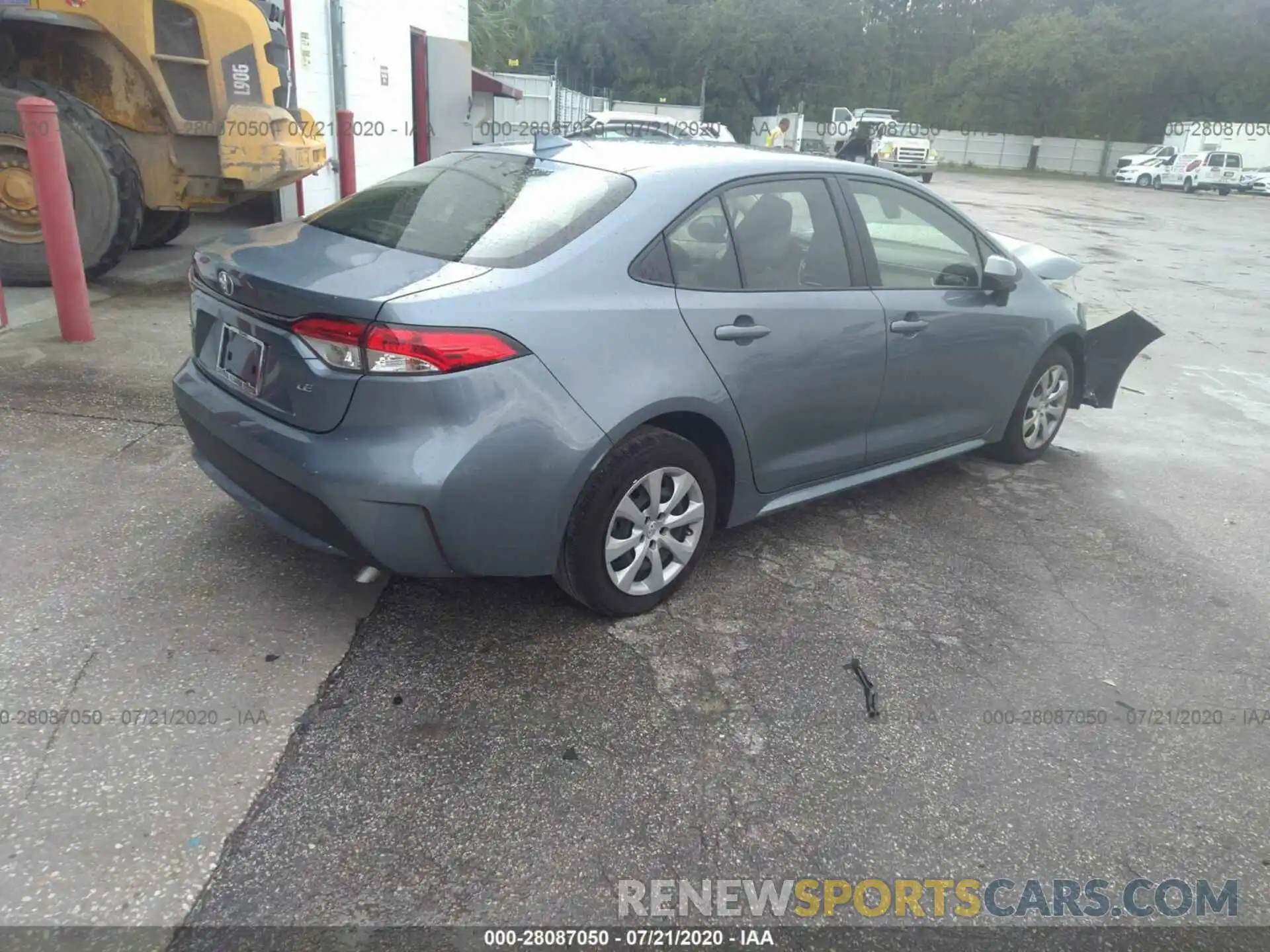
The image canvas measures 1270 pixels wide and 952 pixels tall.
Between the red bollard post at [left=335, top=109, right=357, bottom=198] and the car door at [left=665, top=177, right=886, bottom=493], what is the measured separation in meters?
7.30

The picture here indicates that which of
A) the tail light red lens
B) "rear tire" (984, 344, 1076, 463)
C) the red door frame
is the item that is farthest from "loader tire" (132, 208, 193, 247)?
"rear tire" (984, 344, 1076, 463)

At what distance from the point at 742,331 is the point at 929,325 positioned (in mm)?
1156

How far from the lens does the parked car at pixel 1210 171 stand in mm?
36906

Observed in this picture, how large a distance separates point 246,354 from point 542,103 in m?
20.2

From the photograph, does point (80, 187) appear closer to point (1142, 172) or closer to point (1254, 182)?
point (1254, 182)

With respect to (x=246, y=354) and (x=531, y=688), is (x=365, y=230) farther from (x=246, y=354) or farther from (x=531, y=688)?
(x=531, y=688)

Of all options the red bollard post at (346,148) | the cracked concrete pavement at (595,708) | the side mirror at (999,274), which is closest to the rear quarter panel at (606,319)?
the cracked concrete pavement at (595,708)

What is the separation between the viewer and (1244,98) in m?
47.9

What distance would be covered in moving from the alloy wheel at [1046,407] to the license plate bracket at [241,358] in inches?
150

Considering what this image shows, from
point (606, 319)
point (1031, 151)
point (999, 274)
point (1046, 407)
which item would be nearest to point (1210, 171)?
point (1031, 151)

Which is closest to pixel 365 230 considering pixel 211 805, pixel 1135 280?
pixel 211 805

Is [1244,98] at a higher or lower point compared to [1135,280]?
higher

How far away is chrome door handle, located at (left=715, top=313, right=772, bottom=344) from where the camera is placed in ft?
11.0

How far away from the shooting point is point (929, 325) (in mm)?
4160
